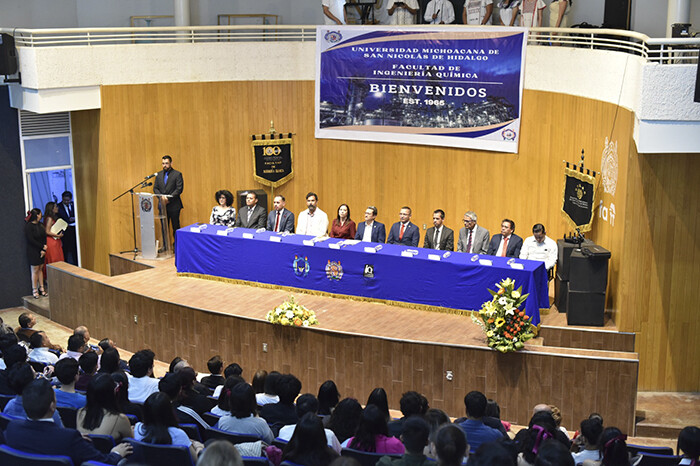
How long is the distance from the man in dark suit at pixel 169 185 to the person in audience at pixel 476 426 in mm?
7707

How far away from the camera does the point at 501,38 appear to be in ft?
39.9

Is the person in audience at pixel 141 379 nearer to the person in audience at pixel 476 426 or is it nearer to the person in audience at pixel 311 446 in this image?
the person in audience at pixel 311 446

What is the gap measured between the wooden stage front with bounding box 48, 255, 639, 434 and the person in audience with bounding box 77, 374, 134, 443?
3956mm

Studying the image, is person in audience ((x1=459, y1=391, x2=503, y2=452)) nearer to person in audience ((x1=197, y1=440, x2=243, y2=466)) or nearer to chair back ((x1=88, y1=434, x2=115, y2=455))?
chair back ((x1=88, y1=434, x2=115, y2=455))

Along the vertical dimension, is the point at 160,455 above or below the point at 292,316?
above

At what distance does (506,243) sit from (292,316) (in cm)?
284

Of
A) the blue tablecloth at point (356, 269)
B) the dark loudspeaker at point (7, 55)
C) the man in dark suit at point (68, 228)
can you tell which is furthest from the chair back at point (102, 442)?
the man in dark suit at point (68, 228)

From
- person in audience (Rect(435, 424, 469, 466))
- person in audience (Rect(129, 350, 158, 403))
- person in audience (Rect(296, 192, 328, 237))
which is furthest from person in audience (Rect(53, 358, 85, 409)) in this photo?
person in audience (Rect(296, 192, 328, 237))

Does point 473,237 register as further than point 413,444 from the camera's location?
Yes

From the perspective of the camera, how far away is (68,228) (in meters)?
13.4

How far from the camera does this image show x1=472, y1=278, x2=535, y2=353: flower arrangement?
28.0ft

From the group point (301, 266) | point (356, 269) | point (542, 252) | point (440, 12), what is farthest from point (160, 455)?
point (440, 12)

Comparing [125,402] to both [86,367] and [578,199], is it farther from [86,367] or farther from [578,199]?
[578,199]

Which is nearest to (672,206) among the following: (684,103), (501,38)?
(684,103)
